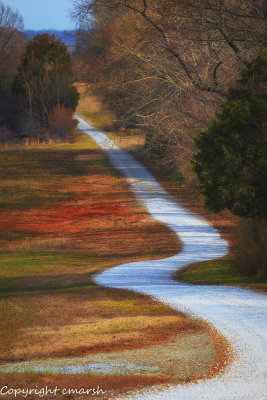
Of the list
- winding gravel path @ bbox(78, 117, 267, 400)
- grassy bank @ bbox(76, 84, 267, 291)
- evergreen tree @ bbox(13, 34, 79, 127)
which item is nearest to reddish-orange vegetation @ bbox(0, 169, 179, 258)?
winding gravel path @ bbox(78, 117, 267, 400)

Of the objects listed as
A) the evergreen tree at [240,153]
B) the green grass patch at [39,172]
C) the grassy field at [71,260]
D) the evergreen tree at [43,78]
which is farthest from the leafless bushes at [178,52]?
the evergreen tree at [43,78]

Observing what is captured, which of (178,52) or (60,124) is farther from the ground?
(178,52)

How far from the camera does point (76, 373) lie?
754 cm

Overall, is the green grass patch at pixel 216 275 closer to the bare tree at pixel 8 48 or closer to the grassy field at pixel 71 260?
the grassy field at pixel 71 260

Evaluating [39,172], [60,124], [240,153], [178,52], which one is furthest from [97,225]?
[60,124]

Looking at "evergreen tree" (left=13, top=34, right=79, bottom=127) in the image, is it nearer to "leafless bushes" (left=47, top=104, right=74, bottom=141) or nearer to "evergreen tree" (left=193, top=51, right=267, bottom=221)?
"leafless bushes" (left=47, top=104, right=74, bottom=141)

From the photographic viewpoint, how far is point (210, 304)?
11.8m

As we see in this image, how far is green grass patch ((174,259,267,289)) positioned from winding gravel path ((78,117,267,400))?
504 millimetres

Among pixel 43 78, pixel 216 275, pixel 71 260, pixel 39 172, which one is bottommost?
pixel 71 260

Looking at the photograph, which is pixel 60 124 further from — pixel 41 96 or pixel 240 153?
pixel 240 153

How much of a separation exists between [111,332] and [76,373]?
2468mm

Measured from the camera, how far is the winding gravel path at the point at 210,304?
678cm

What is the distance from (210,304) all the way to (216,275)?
400 cm

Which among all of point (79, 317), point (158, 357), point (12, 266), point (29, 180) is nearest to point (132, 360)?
point (158, 357)
